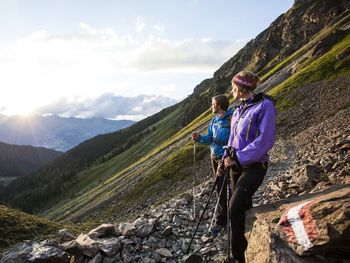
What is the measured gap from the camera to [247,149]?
912 cm

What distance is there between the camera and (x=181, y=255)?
41.3 ft

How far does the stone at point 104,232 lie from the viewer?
42.9 ft

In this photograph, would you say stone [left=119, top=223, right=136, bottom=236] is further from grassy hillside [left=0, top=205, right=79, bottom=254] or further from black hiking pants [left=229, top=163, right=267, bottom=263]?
black hiking pants [left=229, top=163, right=267, bottom=263]

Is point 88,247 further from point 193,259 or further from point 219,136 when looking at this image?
point 219,136

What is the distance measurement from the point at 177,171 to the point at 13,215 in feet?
138

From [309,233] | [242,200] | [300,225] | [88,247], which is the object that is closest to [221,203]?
[242,200]

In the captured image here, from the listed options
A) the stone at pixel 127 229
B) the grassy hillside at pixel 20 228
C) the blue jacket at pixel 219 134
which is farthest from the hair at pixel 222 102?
the grassy hillside at pixel 20 228

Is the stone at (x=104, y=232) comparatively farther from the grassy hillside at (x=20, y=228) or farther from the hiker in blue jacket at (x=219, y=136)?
the grassy hillside at (x=20, y=228)

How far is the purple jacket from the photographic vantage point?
8.98 meters

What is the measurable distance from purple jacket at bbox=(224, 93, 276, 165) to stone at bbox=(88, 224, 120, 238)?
20.0 feet

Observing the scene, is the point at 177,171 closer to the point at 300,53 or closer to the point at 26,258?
the point at 26,258

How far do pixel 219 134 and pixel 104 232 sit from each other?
5.40 m

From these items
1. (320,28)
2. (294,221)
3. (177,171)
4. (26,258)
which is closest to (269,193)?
(294,221)

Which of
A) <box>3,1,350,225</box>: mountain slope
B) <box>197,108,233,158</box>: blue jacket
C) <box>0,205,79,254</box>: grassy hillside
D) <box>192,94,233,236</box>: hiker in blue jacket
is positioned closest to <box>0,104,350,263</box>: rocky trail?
<box>192,94,233,236</box>: hiker in blue jacket
